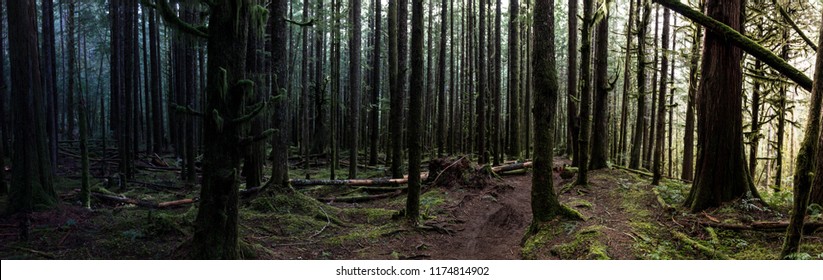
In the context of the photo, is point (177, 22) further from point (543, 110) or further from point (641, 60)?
point (641, 60)

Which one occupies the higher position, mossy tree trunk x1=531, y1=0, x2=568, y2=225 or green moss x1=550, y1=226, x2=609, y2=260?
mossy tree trunk x1=531, y1=0, x2=568, y2=225

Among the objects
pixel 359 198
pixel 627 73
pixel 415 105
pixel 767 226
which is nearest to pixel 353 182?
pixel 359 198

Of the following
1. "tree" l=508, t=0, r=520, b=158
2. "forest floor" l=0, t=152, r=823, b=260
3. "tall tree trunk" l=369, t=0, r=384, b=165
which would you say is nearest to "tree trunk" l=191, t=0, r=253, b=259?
"forest floor" l=0, t=152, r=823, b=260

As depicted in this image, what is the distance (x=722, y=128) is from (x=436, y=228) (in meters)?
4.21

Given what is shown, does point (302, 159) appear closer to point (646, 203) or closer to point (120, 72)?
point (120, 72)

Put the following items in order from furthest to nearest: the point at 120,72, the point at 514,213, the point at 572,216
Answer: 1. the point at 120,72
2. the point at 514,213
3. the point at 572,216

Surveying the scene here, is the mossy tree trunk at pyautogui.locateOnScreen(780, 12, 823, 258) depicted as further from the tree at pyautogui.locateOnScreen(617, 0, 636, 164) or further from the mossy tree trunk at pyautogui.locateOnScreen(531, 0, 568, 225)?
the tree at pyautogui.locateOnScreen(617, 0, 636, 164)

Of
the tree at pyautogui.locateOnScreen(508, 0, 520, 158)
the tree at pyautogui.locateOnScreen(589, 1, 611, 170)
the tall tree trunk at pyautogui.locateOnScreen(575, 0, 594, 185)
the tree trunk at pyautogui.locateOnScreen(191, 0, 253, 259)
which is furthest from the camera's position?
→ the tree at pyautogui.locateOnScreen(508, 0, 520, 158)

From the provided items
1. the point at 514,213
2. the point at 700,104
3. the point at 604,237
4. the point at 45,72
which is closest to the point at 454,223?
the point at 514,213

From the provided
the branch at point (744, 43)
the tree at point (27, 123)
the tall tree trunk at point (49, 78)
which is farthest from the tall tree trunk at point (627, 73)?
the tall tree trunk at point (49, 78)

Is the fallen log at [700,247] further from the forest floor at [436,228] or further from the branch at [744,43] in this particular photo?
the branch at [744,43]

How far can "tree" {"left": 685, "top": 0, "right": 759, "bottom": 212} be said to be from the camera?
239 inches

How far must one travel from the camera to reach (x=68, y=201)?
7.77 m

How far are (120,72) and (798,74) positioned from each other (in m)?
12.6
